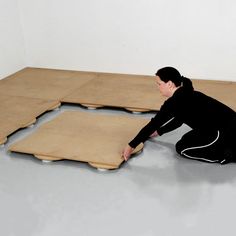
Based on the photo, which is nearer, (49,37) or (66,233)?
(66,233)

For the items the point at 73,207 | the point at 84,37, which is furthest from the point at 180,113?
the point at 84,37

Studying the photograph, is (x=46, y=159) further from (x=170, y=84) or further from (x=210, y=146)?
(x=210, y=146)

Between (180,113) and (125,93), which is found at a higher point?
(180,113)

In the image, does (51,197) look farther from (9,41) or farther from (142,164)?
(9,41)

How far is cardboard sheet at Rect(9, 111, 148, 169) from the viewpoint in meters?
3.08

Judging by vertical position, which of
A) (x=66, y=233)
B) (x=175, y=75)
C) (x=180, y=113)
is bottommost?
(x=66, y=233)

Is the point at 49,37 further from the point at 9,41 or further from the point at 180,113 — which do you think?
the point at 180,113

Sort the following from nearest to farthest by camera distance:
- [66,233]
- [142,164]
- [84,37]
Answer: [66,233] < [142,164] < [84,37]

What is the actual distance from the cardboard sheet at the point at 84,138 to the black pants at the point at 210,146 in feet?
1.31

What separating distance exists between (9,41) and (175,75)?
3.12m

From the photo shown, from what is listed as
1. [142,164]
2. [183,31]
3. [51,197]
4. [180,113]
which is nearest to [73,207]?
[51,197]

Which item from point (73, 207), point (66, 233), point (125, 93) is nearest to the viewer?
point (66, 233)

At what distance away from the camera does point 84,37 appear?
5086 mm

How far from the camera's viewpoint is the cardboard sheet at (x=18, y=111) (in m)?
3.70
